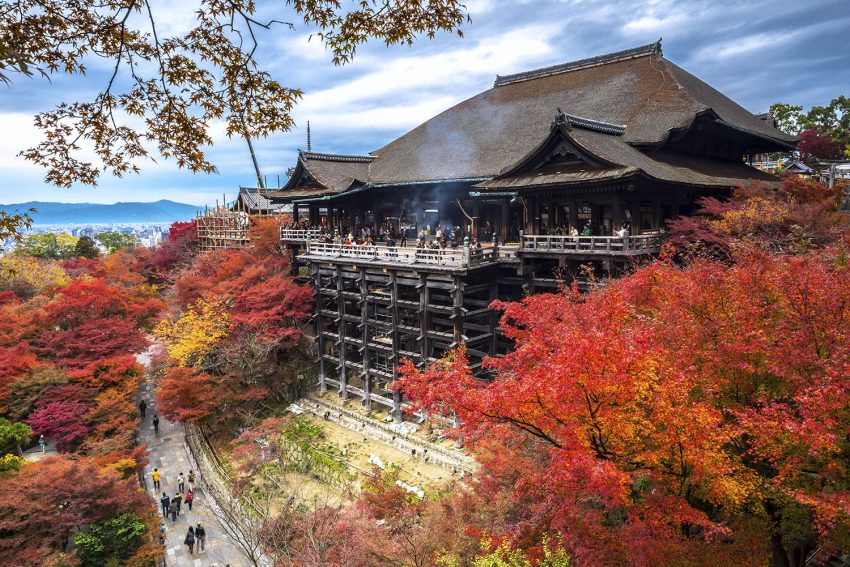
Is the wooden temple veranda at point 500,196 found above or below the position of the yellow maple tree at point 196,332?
above

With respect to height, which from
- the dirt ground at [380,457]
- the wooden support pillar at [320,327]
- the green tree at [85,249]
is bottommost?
the dirt ground at [380,457]

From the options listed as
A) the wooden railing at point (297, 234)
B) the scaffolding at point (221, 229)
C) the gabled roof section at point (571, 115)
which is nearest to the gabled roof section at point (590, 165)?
the gabled roof section at point (571, 115)

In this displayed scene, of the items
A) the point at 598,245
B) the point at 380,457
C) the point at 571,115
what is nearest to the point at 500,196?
the point at 571,115

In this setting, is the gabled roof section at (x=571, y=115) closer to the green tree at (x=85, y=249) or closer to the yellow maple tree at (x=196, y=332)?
the yellow maple tree at (x=196, y=332)

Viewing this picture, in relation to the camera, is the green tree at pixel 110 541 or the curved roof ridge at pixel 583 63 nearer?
the green tree at pixel 110 541

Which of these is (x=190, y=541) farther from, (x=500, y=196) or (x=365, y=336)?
(x=500, y=196)

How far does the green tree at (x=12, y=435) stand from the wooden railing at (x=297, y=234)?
52.8 ft

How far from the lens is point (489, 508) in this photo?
500 inches

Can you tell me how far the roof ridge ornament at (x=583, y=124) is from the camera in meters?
19.2

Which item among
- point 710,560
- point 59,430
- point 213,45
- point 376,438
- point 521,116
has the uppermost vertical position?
point 521,116

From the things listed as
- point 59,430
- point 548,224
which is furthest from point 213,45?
point 59,430

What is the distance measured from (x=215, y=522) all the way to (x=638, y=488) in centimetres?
1686

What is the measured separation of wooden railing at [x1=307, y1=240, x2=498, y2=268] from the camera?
20.9 meters

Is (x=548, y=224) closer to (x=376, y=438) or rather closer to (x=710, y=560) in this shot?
(x=376, y=438)
